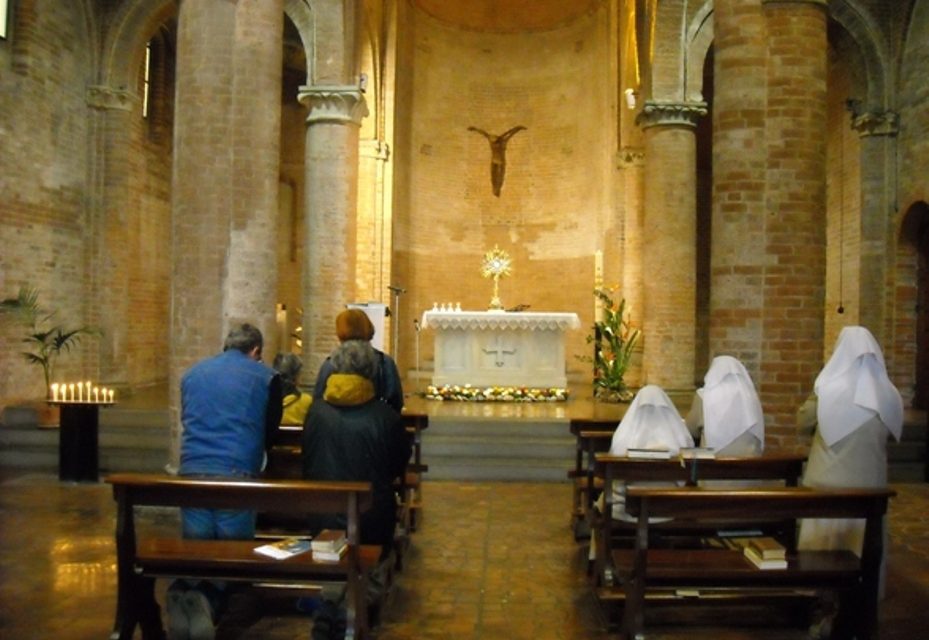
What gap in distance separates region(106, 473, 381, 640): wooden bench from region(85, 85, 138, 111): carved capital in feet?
43.6

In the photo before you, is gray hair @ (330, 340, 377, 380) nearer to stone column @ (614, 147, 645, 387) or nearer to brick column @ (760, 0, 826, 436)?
brick column @ (760, 0, 826, 436)

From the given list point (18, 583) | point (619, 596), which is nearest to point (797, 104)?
point (619, 596)

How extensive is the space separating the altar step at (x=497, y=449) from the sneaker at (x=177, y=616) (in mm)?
5851

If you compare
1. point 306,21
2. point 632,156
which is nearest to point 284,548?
point 306,21

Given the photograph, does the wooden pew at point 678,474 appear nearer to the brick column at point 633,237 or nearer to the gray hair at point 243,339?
the gray hair at point 243,339

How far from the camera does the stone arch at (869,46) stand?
1584cm

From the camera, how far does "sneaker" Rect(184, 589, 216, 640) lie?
14.7 feet

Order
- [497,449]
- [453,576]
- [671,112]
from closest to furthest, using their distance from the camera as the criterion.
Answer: [453,576]
[497,449]
[671,112]

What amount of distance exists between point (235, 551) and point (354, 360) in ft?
4.00

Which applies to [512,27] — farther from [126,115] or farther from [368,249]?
[126,115]

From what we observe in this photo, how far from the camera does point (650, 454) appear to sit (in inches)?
231

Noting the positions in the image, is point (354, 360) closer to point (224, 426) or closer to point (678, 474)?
Result: point (224, 426)

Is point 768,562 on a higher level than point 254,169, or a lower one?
lower

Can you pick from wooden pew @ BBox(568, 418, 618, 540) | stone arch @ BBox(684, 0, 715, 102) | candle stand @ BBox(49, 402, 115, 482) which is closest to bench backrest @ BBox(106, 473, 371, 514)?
wooden pew @ BBox(568, 418, 618, 540)
